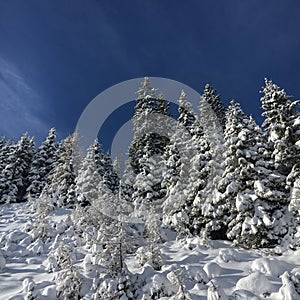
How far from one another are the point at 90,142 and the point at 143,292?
88.6 ft

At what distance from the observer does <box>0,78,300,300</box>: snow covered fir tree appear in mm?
11422

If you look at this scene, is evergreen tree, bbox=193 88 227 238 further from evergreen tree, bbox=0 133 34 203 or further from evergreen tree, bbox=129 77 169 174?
evergreen tree, bbox=0 133 34 203

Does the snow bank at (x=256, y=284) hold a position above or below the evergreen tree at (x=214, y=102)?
below

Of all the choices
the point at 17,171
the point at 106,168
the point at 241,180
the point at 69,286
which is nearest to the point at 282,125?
the point at 241,180

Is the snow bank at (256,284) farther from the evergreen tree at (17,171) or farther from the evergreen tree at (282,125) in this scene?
the evergreen tree at (17,171)

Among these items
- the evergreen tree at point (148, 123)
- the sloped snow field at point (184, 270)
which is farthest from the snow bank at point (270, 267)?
the evergreen tree at point (148, 123)

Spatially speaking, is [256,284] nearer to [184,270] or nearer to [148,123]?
[184,270]

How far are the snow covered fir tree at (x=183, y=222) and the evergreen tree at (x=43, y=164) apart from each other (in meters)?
7.47

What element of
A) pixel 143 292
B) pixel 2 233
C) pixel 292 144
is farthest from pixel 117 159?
pixel 143 292

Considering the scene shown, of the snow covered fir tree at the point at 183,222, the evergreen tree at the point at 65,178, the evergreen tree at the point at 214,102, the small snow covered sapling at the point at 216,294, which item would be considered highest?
the evergreen tree at the point at 214,102

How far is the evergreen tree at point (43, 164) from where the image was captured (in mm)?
38412

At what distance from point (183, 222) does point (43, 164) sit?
27164 mm

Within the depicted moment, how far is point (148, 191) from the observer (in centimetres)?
2592

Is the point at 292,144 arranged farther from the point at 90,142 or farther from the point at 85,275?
the point at 90,142
